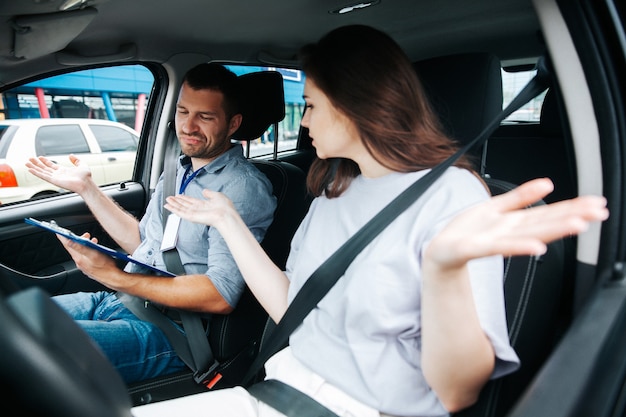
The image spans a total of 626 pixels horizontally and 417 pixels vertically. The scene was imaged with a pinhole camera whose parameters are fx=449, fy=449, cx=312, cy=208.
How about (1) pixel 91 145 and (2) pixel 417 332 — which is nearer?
(2) pixel 417 332

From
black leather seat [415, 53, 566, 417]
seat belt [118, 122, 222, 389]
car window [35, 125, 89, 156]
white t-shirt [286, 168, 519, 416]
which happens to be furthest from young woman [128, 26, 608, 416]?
car window [35, 125, 89, 156]

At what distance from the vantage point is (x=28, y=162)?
1.99m

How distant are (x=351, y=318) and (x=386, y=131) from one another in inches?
18.4

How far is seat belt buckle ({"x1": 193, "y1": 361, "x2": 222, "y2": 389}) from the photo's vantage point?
1.71 meters

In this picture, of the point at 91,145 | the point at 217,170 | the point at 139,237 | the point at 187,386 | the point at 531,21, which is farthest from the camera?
the point at 91,145

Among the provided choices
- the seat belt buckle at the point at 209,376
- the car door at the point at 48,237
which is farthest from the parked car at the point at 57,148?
the seat belt buckle at the point at 209,376

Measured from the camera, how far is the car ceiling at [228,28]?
5.05 feet

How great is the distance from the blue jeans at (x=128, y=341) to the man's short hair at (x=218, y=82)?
3.14ft

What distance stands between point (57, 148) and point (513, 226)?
4.07 meters

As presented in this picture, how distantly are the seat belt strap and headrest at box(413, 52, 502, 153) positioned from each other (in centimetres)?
94

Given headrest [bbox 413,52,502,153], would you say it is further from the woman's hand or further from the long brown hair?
the woman's hand

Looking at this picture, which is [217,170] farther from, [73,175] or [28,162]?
[28,162]

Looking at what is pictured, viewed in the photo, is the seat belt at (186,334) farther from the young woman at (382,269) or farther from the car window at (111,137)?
the car window at (111,137)

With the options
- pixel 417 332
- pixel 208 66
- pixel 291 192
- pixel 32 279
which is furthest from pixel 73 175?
pixel 417 332
